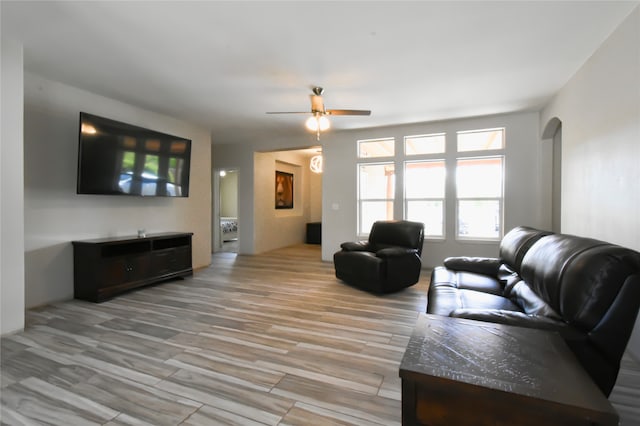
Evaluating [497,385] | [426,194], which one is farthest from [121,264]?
[426,194]

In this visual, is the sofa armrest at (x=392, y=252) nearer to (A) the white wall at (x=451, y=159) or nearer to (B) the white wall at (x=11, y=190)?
(A) the white wall at (x=451, y=159)

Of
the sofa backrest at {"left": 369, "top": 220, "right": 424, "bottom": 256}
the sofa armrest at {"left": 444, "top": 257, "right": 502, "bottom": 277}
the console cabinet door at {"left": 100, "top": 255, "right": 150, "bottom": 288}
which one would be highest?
the sofa backrest at {"left": 369, "top": 220, "right": 424, "bottom": 256}

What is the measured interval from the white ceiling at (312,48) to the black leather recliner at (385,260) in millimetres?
1966

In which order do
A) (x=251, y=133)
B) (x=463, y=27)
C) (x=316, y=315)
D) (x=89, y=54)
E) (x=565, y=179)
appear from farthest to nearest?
(x=251, y=133) < (x=565, y=179) < (x=316, y=315) < (x=89, y=54) < (x=463, y=27)

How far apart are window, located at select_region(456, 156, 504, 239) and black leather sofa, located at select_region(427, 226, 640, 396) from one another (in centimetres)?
327

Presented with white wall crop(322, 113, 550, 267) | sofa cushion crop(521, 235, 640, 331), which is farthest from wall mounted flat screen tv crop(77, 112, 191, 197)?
sofa cushion crop(521, 235, 640, 331)

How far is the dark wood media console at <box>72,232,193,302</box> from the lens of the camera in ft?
12.0

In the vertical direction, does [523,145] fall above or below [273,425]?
above

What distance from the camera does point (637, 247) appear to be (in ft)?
7.50

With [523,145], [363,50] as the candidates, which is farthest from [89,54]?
[523,145]

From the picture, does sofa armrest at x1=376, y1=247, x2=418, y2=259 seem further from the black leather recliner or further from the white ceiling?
the white ceiling

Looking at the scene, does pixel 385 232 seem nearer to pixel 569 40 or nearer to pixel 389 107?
pixel 389 107

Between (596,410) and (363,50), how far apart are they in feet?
9.79

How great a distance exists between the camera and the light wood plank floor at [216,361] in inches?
67.2
